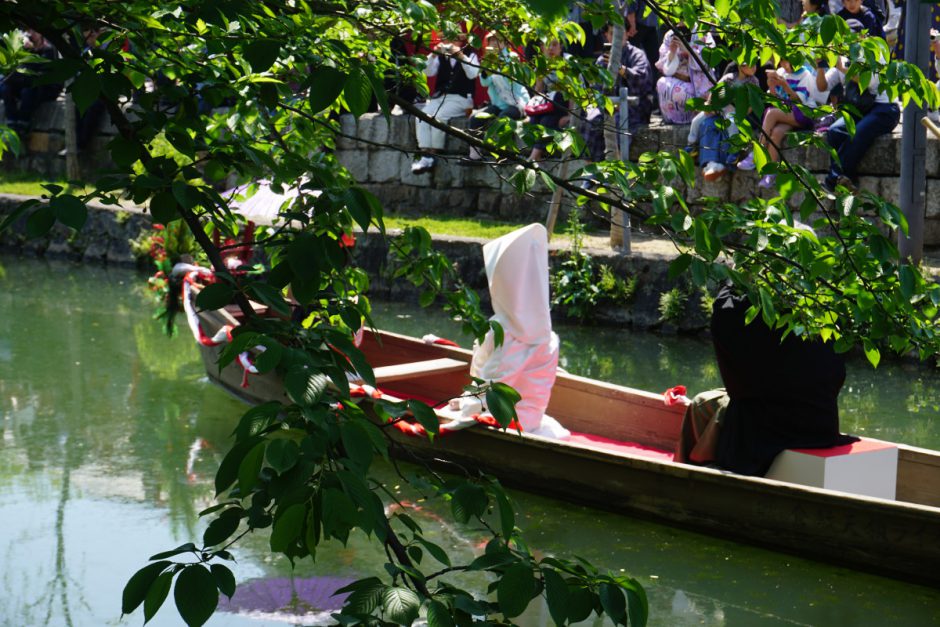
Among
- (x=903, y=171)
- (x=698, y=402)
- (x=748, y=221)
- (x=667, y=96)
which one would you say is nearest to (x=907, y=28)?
(x=903, y=171)

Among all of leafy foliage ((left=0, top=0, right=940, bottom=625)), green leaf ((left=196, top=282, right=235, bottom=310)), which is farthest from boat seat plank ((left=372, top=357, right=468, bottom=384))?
green leaf ((left=196, top=282, right=235, bottom=310))

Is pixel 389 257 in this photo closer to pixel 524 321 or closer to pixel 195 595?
pixel 524 321

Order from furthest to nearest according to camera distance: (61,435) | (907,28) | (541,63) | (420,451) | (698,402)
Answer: (907,28) → (61,435) → (420,451) → (698,402) → (541,63)

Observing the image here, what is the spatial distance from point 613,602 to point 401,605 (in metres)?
0.32

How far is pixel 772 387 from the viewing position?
5.63 m

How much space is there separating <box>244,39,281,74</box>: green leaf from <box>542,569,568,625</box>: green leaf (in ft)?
3.14

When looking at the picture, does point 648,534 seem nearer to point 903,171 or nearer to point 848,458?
point 848,458

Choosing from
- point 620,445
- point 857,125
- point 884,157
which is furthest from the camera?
point 884,157

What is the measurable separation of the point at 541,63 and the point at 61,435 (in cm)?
476

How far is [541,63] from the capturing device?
12.7ft

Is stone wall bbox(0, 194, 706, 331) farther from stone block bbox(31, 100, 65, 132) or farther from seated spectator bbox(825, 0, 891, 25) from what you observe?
seated spectator bbox(825, 0, 891, 25)

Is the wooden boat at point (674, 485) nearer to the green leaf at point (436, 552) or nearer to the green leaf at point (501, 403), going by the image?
the green leaf at point (501, 403)

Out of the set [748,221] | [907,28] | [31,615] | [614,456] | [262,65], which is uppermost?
[907,28]

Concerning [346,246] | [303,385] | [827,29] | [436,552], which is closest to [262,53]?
[346,246]
